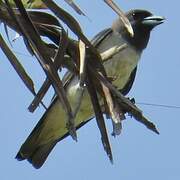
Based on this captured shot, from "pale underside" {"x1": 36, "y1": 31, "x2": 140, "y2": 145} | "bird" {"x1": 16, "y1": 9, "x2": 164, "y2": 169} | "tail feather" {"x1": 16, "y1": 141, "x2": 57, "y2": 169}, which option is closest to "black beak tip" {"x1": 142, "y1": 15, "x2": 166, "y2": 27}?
"bird" {"x1": 16, "y1": 9, "x2": 164, "y2": 169}

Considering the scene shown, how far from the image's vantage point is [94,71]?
5.82 feet

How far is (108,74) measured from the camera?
404cm

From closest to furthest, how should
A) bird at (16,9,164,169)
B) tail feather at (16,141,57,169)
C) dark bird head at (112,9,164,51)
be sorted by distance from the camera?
tail feather at (16,141,57,169)
bird at (16,9,164,169)
dark bird head at (112,9,164,51)

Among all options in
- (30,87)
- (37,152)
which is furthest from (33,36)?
(37,152)

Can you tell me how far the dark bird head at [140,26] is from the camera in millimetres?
4422

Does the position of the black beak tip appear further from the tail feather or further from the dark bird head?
the tail feather

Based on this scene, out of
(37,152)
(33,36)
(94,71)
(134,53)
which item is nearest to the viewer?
(33,36)

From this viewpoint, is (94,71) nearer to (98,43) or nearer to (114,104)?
(114,104)

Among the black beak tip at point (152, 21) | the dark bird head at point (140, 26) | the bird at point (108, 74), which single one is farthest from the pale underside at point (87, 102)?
the black beak tip at point (152, 21)

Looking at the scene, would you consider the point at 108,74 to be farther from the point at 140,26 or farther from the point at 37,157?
the point at 37,157

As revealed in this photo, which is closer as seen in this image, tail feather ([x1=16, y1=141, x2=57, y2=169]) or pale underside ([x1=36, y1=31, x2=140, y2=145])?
tail feather ([x1=16, y1=141, x2=57, y2=169])

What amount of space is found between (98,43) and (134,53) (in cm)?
30

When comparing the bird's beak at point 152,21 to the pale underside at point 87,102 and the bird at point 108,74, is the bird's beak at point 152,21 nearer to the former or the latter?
the bird at point 108,74

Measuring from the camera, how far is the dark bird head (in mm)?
4422
